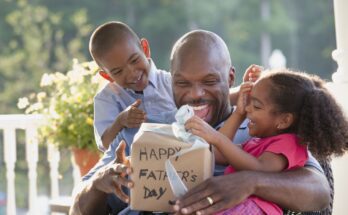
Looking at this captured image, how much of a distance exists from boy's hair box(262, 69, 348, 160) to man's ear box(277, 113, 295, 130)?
1 centimetres

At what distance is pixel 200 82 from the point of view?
2439mm

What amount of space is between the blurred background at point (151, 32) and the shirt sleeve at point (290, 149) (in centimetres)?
1269

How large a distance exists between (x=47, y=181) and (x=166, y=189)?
12.8 meters

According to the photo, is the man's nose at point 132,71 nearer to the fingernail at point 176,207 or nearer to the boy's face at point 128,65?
the boy's face at point 128,65

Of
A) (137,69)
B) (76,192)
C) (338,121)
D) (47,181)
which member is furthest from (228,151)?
(47,181)

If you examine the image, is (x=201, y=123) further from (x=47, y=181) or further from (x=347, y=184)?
(x=47, y=181)

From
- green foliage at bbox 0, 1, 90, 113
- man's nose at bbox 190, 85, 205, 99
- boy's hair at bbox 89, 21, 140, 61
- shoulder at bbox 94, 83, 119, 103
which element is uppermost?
green foliage at bbox 0, 1, 90, 113

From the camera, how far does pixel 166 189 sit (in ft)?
6.89

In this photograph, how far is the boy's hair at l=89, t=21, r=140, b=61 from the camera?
9.52 ft

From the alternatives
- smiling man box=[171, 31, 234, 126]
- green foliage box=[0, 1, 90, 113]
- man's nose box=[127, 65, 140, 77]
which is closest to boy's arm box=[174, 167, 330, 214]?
smiling man box=[171, 31, 234, 126]

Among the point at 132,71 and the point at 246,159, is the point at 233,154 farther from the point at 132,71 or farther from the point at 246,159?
the point at 132,71

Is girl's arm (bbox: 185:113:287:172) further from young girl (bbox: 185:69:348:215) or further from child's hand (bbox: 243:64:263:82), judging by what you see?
child's hand (bbox: 243:64:263:82)

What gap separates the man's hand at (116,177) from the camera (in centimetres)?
215

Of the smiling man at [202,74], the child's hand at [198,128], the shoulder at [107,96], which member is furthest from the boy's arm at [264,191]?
the shoulder at [107,96]
